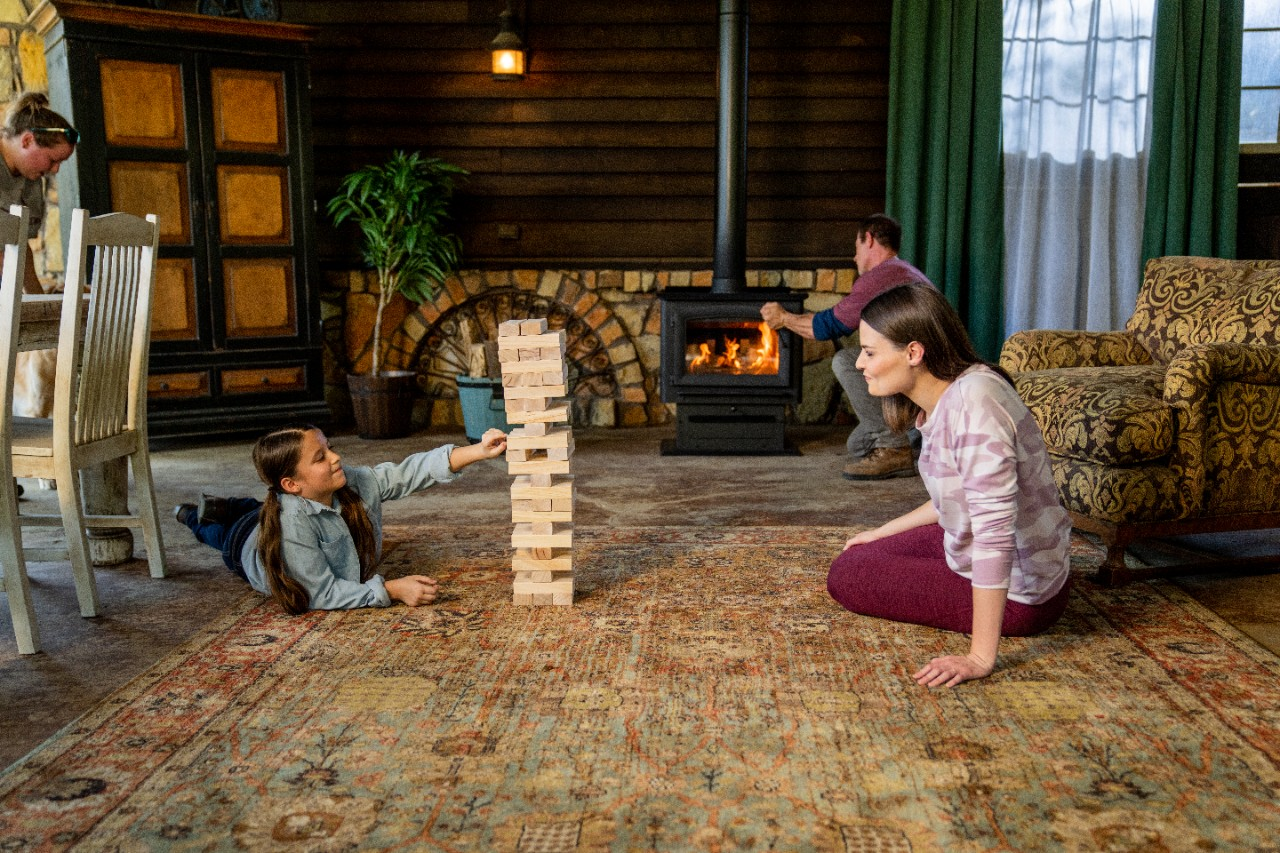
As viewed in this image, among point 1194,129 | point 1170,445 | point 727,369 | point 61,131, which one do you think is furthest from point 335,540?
point 1194,129

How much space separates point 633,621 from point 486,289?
3.54 m

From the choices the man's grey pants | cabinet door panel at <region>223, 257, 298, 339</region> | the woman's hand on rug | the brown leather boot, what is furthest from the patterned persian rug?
cabinet door panel at <region>223, 257, 298, 339</region>

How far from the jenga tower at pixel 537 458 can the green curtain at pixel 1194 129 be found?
4.07m

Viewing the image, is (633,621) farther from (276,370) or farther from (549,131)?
(549,131)

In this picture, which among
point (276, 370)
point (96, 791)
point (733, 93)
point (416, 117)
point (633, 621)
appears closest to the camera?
point (96, 791)

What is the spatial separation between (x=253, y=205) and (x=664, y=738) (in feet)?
13.6

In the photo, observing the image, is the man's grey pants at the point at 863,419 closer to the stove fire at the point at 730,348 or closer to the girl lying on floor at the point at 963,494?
the stove fire at the point at 730,348

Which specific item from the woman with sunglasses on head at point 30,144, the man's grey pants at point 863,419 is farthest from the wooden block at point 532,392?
the man's grey pants at point 863,419

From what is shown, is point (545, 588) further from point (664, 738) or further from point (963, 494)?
point (963, 494)

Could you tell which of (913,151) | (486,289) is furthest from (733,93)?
(486,289)

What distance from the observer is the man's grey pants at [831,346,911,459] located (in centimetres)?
462

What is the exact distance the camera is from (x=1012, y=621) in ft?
8.10

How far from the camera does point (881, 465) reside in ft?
14.7

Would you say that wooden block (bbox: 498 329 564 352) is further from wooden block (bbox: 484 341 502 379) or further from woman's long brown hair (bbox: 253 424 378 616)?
wooden block (bbox: 484 341 502 379)
